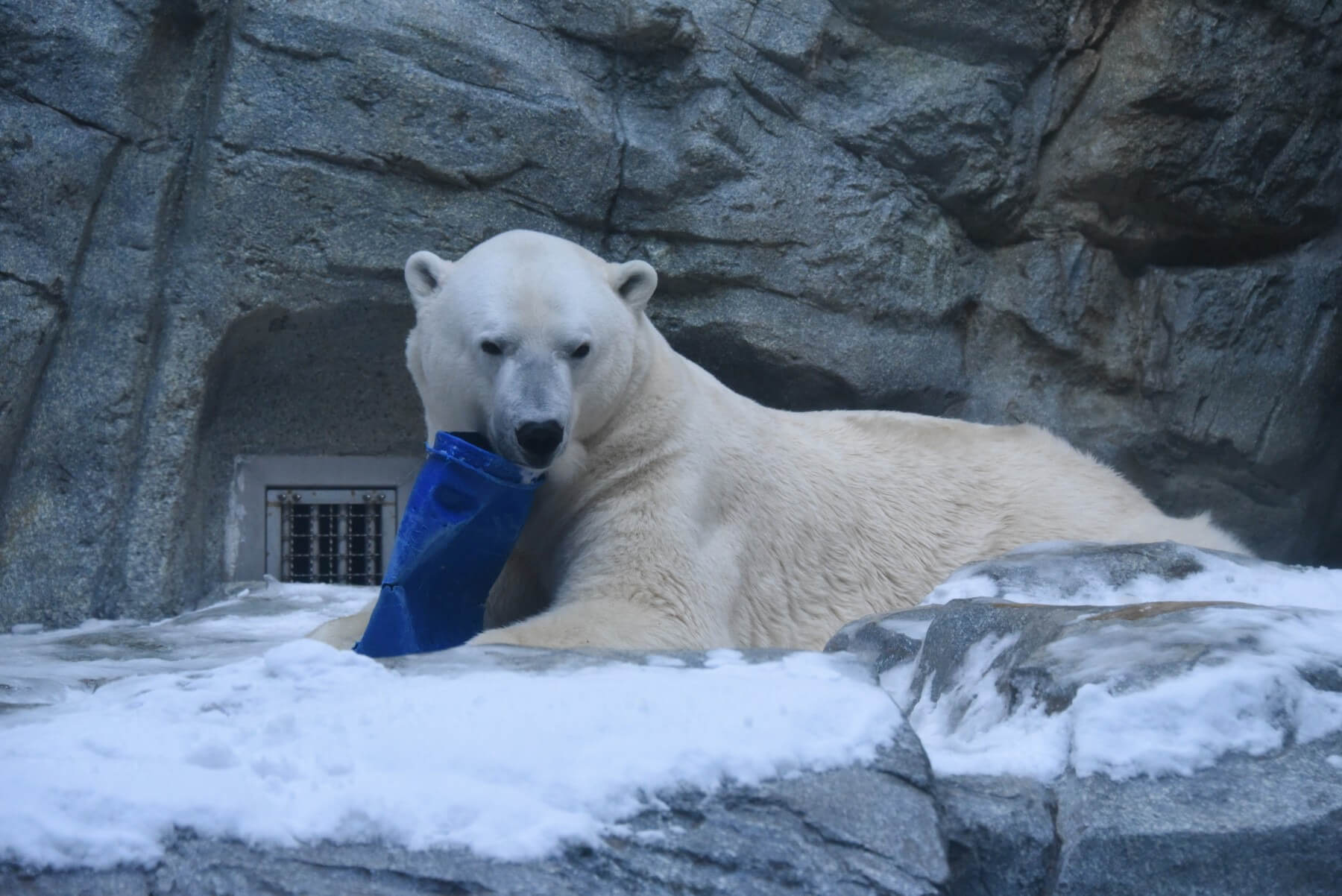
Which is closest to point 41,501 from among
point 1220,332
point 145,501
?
point 145,501

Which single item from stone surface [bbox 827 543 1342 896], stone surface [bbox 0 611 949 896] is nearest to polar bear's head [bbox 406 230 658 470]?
stone surface [bbox 827 543 1342 896]

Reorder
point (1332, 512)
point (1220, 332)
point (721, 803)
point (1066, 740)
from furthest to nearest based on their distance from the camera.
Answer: point (1332, 512), point (1220, 332), point (1066, 740), point (721, 803)

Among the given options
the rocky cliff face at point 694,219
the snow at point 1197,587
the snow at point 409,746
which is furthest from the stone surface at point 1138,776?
the rocky cliff face at point 694,219

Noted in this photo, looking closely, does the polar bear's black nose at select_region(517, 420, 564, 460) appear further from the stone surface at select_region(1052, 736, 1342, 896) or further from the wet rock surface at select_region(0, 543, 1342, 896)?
the stone surface at select_region(1052, 736, 1342, 896)

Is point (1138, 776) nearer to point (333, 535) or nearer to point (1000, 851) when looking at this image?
point (1000, 851)

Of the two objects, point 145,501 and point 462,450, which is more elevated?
point 462,450

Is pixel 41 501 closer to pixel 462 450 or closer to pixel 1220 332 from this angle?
pixel 462 450

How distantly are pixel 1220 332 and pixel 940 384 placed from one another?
1.13 meters

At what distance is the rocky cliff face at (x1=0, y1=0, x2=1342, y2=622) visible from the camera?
4.61 m

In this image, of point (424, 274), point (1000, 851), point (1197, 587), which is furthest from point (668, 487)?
point (1000, 851)

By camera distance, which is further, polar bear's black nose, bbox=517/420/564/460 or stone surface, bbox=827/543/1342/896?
polar bear's black nose, bbox=517/420/564/460

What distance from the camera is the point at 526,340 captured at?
11.0ft

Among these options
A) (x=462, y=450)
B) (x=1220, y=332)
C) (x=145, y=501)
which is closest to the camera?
(x=462, y=450)

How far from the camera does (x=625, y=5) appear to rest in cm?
489
